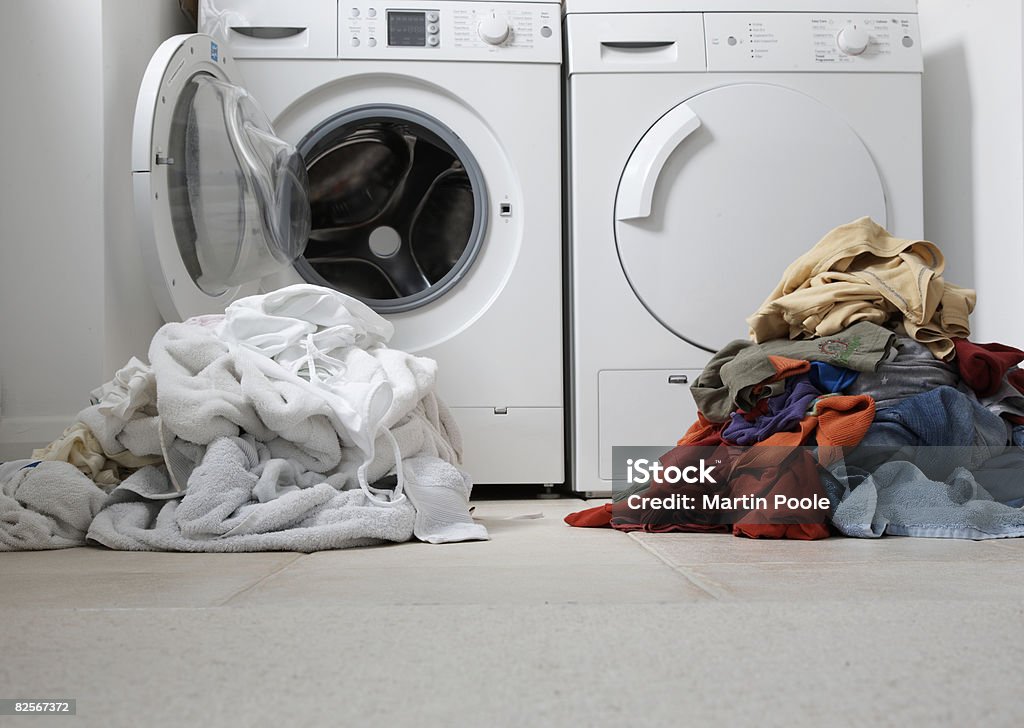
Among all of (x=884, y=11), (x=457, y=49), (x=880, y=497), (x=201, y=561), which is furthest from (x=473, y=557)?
(x=884, y=11)

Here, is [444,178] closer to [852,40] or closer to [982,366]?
[852,40]

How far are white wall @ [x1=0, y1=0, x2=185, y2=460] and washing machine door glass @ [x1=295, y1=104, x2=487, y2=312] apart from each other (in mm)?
441

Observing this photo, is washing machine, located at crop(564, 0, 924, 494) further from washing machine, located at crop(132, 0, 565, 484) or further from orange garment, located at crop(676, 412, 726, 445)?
orange garment, located at crop(676, 412, 726, 445)

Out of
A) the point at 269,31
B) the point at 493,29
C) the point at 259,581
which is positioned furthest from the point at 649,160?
the point at 259,581

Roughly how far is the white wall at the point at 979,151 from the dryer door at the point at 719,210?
0.33 metres

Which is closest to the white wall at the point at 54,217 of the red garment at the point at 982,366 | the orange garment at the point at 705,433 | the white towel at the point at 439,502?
the white towel at the point at 439,502

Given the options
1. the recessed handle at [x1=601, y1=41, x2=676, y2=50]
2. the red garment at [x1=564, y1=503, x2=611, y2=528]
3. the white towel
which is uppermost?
the recessed handle at [x1=601, y1=41, x2=676, y2=50]

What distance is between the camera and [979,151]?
2.07m

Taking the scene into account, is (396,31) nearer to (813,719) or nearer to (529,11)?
(529,11)

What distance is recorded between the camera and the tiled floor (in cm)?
48

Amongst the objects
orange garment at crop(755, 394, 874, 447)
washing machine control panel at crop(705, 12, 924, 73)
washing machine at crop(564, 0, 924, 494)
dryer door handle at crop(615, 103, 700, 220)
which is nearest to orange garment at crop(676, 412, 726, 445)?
orange garment at crop(755, 394, 874, 447)

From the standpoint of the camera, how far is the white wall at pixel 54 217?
5.51 feet

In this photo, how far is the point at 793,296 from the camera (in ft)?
4.62

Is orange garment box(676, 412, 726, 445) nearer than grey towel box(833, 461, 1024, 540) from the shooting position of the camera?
No
